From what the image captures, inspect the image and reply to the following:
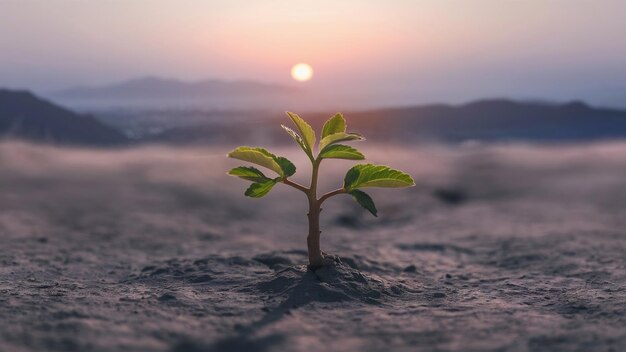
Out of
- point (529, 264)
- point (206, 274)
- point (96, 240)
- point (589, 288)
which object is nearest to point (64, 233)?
point (96, 240)

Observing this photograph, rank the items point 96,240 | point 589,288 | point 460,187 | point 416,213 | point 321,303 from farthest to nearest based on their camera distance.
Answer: point 460,187 → point 416,213 → point 96,240 → point 589,288 → point 321,303

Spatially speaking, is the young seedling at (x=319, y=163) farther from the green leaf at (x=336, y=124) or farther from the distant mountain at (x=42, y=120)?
the distant mountain at (x=42, y=120)

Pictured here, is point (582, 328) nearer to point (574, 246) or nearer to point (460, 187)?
point (574, 246)

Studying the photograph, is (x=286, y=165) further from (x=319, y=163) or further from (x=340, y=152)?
(x=340, y=152)

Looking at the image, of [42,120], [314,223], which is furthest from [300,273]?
[42,120]

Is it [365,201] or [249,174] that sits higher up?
[249,174]
